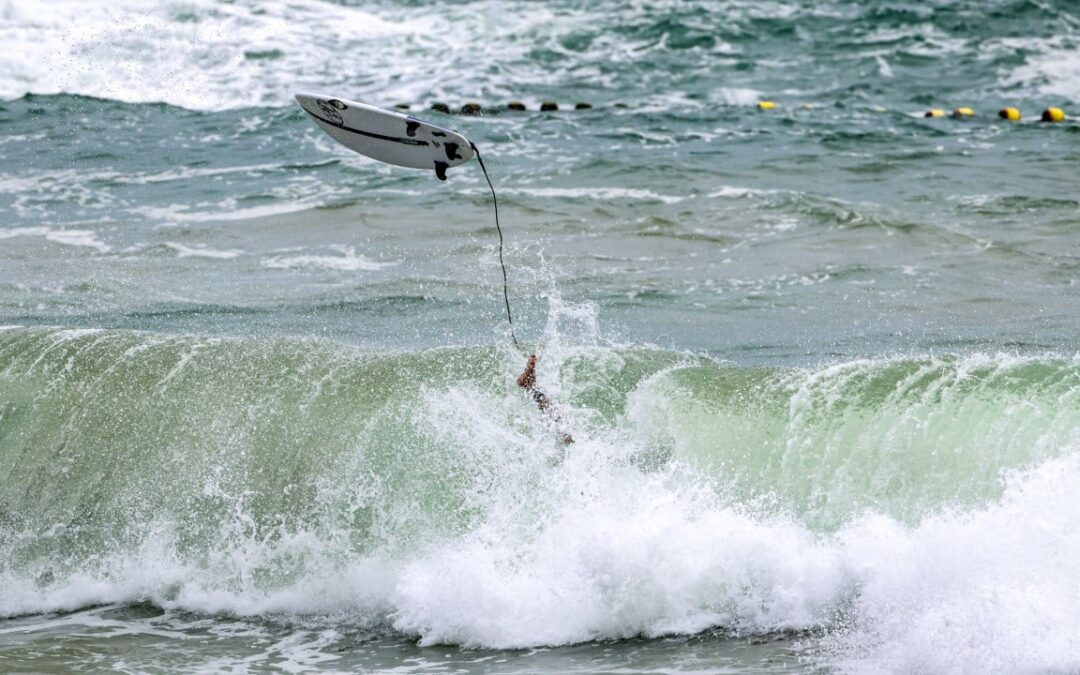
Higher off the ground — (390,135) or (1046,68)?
(390,135)

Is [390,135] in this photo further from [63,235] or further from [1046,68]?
[1046,68]

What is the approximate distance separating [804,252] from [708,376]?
514cm

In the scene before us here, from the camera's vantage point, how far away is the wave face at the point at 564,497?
6.02 meters

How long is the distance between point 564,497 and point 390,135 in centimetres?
202

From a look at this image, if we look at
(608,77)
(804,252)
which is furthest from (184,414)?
(608,77)

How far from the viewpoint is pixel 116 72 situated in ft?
73.0

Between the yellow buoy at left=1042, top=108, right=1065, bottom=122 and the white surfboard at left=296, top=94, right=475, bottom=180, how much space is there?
13.8 m

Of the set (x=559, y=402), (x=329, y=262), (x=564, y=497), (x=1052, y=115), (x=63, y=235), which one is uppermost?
(x=559, y=402)

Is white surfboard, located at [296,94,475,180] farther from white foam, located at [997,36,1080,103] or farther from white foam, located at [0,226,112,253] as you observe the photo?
white foam, located at [997,36,1080,103]

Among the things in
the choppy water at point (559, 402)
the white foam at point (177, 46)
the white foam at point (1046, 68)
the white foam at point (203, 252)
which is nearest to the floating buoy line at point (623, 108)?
the choppy water at point (559, 402)

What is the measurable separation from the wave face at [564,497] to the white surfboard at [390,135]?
1351mm

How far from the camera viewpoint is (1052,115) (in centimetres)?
1914

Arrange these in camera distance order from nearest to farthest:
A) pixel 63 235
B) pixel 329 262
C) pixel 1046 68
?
pixel 329 262 → pixel 63 235 → pixel 1046 68

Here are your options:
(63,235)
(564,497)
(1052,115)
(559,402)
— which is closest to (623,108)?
(1052,115)
